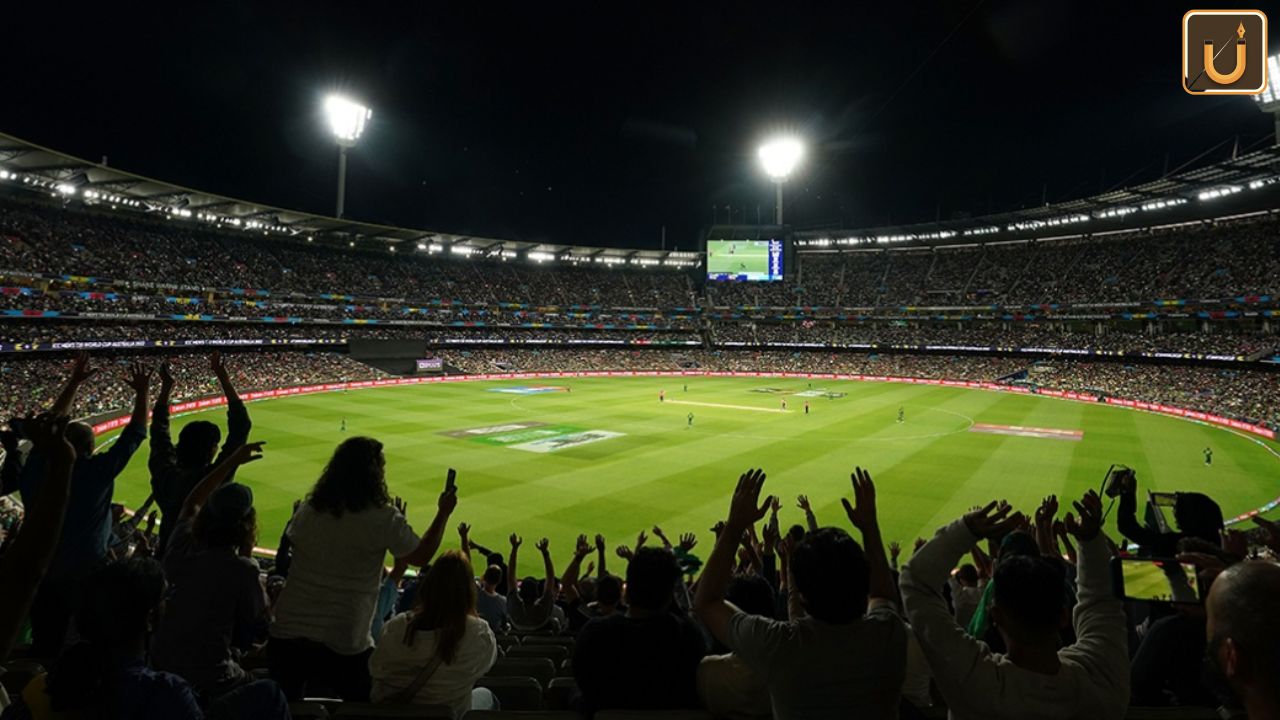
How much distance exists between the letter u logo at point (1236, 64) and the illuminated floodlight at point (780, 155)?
164 feet

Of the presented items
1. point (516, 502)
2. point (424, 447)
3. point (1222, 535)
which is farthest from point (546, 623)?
point (424, 447)

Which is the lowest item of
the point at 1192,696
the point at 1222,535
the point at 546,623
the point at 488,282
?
the point at 546,623

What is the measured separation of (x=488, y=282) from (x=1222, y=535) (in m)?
92.8

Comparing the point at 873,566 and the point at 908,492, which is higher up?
the point at 873,566

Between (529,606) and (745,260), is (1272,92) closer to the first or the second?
(745,260)

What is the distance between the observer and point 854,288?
94500mm

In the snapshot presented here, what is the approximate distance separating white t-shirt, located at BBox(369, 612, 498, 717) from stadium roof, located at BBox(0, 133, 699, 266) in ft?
190

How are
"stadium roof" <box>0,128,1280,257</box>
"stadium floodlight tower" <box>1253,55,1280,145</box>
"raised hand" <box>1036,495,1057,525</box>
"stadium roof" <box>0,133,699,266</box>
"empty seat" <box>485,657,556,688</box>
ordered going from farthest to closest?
"stadium roof" <box>0,128,1280,257</box>, "stadium roof" <box>0,133,699,266</box>, "stadium floodlight tower" <box>1253,55,1280,145</box>, "raised hand" <box>1036,495,1057,525</box>, "empty seat" <box>485,657,556,688</box>

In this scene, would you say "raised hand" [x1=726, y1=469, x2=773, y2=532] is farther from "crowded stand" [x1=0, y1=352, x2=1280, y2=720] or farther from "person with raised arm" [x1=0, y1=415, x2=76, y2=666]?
"person with raised arm" [x1=0, y1=415, x2=76, y2=666]

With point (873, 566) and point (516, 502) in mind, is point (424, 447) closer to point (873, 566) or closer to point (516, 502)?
point (516, 502)

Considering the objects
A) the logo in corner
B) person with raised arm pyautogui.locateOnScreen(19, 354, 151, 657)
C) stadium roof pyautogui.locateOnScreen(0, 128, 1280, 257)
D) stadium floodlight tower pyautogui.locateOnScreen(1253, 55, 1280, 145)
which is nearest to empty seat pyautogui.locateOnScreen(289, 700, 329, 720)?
person with raised arm pyautogui.locateOnScreen(19, 354, 151, 657)

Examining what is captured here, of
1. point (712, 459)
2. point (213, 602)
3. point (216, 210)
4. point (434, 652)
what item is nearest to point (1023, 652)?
point (434, 652)

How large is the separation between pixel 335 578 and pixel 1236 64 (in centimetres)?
4658

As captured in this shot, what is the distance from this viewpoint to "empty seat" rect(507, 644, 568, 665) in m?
6.06
